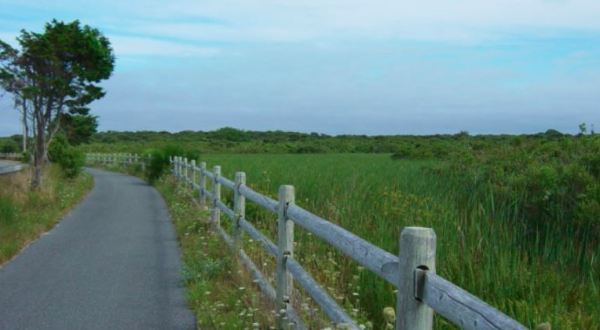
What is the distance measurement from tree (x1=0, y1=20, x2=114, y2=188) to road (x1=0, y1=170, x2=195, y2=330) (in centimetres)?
653

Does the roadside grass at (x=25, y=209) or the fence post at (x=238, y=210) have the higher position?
the fence post at (x=238, y=210)

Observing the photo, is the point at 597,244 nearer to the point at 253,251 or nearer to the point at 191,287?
the point at 253,251

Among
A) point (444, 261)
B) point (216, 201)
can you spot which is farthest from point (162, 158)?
point (444, 261)

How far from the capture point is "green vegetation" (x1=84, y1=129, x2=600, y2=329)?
617 cm

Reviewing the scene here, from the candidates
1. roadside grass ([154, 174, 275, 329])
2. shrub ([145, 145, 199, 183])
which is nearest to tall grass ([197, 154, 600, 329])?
roadside grass ([154, 174, 275, 329])

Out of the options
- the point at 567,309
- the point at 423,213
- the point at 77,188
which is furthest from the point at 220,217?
the point at 77,188

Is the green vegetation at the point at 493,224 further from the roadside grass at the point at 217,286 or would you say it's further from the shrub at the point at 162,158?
the shrub at the point at 162,158

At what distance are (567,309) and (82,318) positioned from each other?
476 centimetres

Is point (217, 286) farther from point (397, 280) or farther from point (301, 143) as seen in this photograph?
point (301, 143)

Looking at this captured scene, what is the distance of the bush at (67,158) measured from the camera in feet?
102

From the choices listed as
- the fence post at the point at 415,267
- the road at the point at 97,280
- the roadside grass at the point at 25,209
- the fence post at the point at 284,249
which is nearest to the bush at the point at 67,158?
the roadside grass at the point at 25,209

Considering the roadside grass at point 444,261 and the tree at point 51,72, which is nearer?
the roadside grass at point 444,261

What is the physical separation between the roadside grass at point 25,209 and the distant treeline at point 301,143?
9209mm

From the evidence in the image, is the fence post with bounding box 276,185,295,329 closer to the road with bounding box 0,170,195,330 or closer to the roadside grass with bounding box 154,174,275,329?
the roadside grass with bounding box 154,174,275,329
